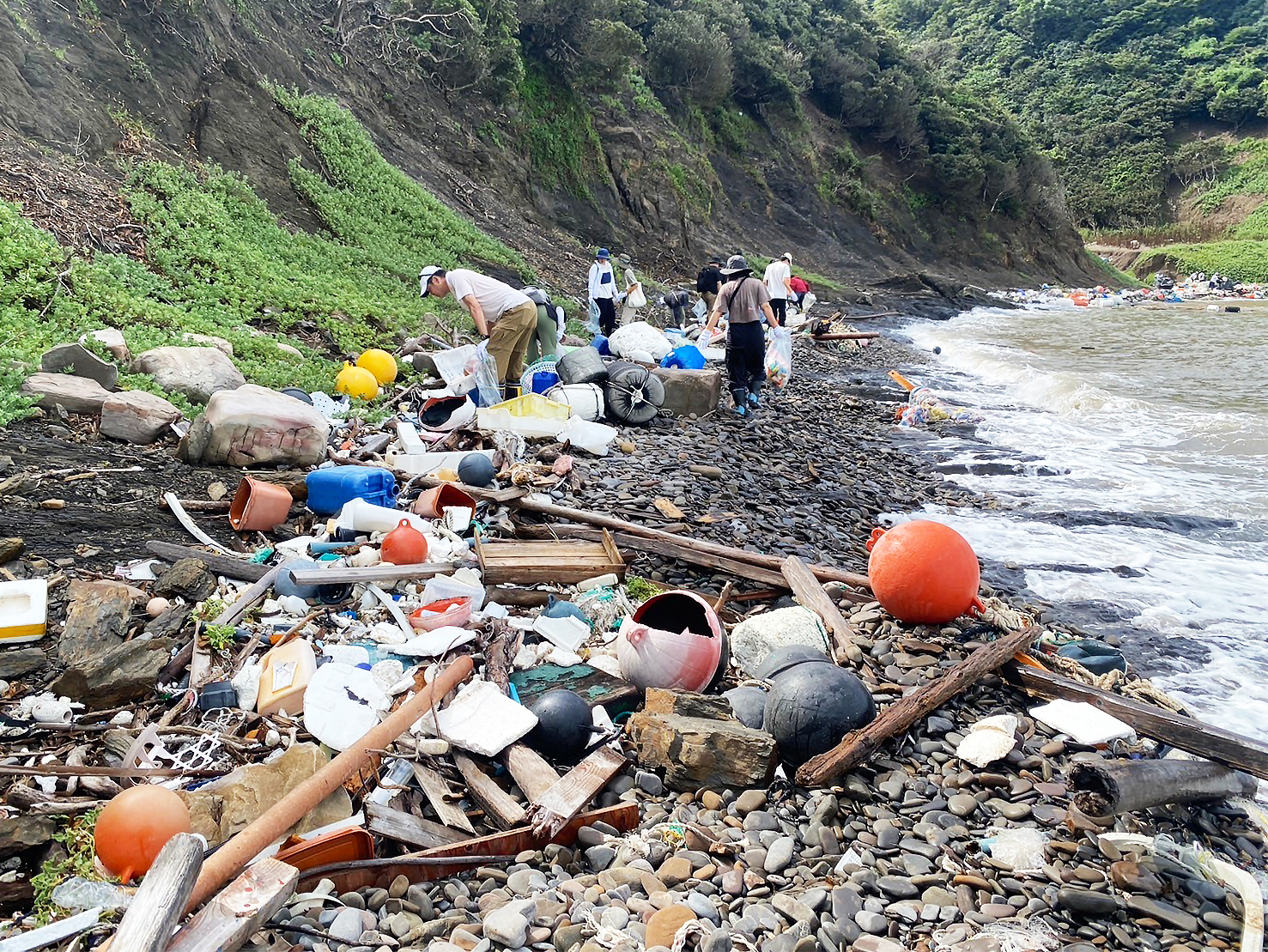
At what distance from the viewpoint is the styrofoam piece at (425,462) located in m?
6.44

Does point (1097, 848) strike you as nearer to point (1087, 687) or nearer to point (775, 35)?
point (1087, 687)

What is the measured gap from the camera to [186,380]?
6.89m

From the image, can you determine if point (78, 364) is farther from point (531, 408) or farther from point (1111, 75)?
point (1111, 75)

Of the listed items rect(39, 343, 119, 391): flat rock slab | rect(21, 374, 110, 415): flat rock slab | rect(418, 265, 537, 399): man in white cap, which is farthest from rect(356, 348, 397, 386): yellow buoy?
rect(21, 374, 110, 415): flat rock slab

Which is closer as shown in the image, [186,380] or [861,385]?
[186,380]

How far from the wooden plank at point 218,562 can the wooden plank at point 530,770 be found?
2.05m

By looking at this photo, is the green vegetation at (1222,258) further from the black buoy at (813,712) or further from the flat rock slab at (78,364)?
the flat rock slab at (78,364)

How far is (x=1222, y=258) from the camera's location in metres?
52.7

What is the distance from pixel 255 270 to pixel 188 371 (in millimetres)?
3667

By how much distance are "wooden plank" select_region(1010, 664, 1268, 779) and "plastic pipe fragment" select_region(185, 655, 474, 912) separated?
8.93 ft

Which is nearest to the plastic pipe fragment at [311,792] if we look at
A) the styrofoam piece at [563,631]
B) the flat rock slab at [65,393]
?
the styrofoam piece at [563,631]

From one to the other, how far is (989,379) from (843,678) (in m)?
14.6

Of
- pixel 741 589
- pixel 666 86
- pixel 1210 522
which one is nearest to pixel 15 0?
pixel 741 589

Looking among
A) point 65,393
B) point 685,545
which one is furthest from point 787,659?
point 65,393
